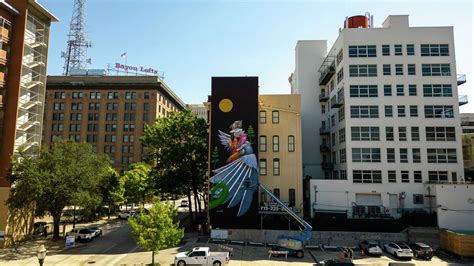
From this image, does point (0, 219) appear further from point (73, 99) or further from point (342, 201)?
point (73, 99)

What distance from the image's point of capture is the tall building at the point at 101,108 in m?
92.2

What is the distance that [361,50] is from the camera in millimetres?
45844

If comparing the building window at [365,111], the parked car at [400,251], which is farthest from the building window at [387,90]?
the parked car at [400,251]

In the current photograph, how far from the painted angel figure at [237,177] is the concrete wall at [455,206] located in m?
21.4

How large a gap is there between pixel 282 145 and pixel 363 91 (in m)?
13.4

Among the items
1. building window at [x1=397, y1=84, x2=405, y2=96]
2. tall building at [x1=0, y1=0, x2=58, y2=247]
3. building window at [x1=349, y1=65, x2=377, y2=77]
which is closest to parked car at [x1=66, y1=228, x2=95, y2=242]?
tall building at [x1=0, y1=0, x2=58, y2=247]

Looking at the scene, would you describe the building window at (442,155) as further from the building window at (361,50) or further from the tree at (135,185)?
the tree at (135,185)

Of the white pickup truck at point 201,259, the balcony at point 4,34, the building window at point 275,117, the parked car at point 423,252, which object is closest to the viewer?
the white pickup truck at point 201,259

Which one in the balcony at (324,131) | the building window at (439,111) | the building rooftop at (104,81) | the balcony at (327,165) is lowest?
the balcony at (327,165)

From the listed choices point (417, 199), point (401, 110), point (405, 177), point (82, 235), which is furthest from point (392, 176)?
point (82, 235)

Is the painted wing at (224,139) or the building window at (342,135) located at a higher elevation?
the building window at (342,135)

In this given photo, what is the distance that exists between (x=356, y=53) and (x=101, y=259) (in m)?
39.8

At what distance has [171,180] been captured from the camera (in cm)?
4328

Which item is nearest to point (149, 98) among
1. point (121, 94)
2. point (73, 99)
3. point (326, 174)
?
point (121, 94)
